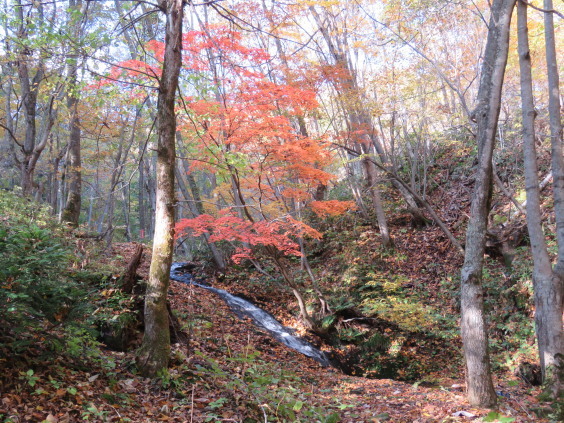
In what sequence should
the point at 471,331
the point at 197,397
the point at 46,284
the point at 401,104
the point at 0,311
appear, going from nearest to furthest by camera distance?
the point at 0,311 < the point at 46,284 < the point at 197,397 < the point at 471,331 < the point at 401,104

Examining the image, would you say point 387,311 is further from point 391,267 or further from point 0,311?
point 0,311

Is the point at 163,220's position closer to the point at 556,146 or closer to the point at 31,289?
the point at 31,289

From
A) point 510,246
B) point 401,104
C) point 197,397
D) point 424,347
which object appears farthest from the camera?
point 401,104

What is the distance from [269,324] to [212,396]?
628cm

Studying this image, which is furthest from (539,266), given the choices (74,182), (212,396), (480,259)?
(74,182)

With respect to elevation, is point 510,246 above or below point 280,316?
above

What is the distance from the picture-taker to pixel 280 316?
36.5ft

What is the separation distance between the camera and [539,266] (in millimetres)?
5949

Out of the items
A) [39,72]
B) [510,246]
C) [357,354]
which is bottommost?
[357,354]

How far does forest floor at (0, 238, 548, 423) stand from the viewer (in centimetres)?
311

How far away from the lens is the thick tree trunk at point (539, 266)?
18.4 ft

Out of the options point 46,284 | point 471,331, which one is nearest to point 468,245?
point 471,331

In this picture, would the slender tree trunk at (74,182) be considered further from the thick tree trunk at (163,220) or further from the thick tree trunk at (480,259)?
the thick tree trunk at (480,259)

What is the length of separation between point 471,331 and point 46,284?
16.1 feet
